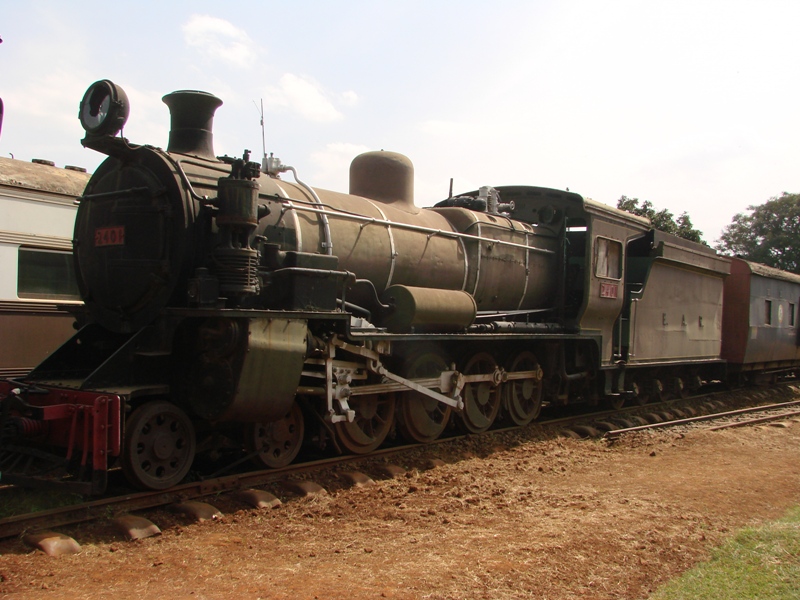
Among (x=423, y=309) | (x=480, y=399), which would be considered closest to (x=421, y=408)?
(x=480, y=399)

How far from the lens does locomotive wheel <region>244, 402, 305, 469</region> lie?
21.3ft

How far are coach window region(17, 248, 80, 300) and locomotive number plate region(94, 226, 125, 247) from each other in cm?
265

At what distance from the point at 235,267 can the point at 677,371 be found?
10.7m

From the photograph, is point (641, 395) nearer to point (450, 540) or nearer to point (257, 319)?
point (450, 540)

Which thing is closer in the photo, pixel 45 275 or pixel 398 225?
pixel 398 225

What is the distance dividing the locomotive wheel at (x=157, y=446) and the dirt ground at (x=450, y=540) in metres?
0.36

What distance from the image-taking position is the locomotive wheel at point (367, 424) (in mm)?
7289

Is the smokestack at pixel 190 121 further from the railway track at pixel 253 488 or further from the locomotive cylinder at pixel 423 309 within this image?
the railway track at pixel 253 488

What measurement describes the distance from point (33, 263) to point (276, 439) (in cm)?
420

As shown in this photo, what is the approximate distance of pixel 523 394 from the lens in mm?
9898

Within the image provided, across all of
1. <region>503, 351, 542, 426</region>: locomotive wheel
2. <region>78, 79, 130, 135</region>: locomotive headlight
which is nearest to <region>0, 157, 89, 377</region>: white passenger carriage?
<region>78, 79, 130, 135</region>: locomotive headlight

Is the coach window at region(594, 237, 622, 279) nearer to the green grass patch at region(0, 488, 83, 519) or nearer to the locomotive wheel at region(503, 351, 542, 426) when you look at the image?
the locomotive wheel at region(503, 351, 542, 426)

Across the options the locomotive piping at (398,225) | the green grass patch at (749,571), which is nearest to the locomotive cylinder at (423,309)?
the locomotive piping at (398,225)

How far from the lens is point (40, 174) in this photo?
9086 millimetres
